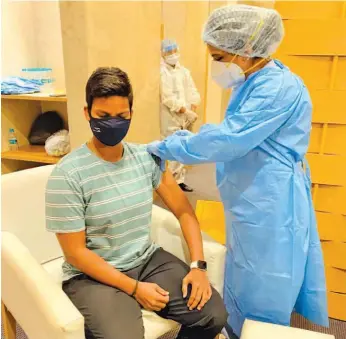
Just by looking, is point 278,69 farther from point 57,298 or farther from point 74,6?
point 74,6

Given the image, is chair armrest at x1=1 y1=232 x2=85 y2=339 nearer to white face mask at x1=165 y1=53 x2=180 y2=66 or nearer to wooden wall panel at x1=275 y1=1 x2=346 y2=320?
wooden wall panel at x1=275 y1=1 x2=346 y2=320

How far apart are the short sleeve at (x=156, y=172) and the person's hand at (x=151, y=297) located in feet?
1.22

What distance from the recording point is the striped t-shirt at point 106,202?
1159mm

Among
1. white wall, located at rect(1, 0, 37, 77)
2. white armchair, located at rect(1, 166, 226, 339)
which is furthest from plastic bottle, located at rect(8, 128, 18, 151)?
white armchair, located at rect(1, 166, 226, 339)

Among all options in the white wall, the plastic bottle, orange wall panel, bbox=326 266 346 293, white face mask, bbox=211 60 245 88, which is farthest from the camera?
the white wall

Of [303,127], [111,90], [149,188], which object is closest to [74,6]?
[111,90]

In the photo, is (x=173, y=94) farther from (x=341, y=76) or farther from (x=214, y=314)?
(x=214, y=314)

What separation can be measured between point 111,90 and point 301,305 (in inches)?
46.2

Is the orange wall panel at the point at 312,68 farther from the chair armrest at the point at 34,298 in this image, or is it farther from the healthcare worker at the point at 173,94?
the healthcare worker at the point at 173,94

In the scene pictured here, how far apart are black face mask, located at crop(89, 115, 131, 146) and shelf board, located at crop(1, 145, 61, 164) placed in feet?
4.05

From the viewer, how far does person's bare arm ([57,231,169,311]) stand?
118 cm

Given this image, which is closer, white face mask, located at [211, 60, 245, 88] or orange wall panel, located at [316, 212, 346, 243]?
white face mask, located at [211, 60, 245, 88]

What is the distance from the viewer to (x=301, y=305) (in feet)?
5.04

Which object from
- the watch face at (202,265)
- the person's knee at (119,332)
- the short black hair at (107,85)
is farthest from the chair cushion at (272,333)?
the short black hair at (107,85)
